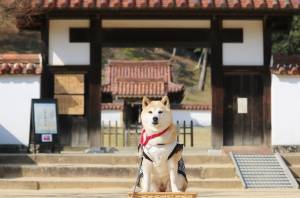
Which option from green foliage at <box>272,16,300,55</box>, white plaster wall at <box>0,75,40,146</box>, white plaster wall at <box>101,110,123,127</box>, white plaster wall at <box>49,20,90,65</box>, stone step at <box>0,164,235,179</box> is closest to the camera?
stone step at <box>0,164,235,179</box>

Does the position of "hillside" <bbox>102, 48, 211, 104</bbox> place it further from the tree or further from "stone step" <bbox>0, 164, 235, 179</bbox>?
"stone step" <bbox>0, 164, 235, 179</bbox>

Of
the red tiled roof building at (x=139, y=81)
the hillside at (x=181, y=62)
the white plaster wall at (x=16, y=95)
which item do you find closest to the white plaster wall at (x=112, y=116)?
the red tiled roof building at (x=139, y=81)

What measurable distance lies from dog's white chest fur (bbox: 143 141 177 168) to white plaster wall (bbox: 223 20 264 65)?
9.65 metres

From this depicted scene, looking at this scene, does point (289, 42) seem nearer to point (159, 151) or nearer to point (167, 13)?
point (167, 13)

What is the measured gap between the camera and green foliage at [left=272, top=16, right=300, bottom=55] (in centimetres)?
4166

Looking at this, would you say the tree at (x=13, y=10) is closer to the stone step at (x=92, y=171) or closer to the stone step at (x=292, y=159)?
the stone step at (x=92, y=171)

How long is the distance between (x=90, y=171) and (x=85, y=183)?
2.46ft

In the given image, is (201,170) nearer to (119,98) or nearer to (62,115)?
(62,115)

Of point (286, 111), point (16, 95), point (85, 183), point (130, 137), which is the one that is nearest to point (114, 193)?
point (85, 183)

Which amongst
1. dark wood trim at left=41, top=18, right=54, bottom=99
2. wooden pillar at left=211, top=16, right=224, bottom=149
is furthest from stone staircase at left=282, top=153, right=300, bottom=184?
dark wood trim at left=41, top=18, right=54, bottom=99

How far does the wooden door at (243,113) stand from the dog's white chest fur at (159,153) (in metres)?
9.53

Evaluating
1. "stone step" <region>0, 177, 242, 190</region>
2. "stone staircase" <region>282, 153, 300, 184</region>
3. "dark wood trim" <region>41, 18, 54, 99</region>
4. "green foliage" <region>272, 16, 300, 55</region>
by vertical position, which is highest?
"green foliage" <region>272, 16, 300, 55</region>

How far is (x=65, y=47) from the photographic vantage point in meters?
18.0

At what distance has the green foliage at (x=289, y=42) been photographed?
4166 centimetres
